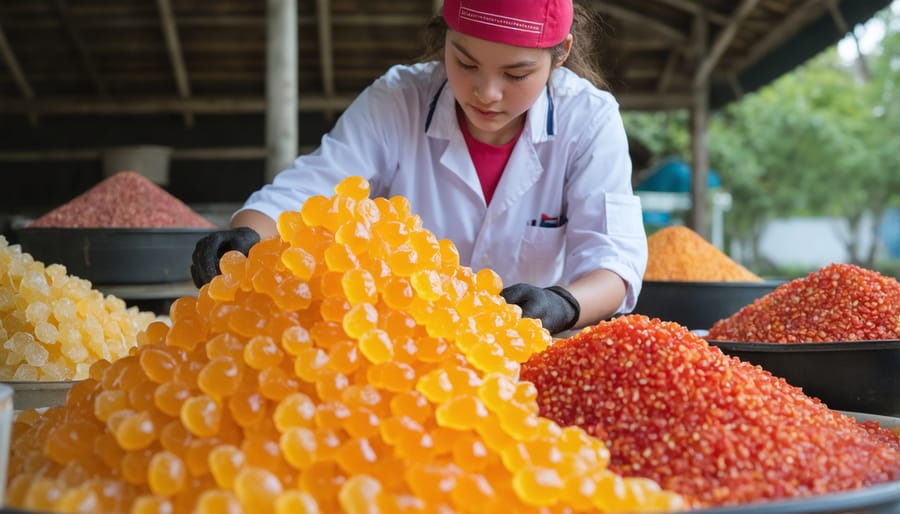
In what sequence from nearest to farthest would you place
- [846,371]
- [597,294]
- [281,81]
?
[846,371]
[597,294]
[281,81]

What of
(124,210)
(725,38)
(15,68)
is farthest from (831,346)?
(15,68)

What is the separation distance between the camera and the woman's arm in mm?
1393

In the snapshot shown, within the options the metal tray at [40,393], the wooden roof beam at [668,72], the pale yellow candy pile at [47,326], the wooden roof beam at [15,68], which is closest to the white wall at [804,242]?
the wooden roof beam at [668,72]

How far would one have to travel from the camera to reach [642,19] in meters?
6.24

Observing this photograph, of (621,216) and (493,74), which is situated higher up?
(493,74)

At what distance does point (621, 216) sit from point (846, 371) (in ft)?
1.94

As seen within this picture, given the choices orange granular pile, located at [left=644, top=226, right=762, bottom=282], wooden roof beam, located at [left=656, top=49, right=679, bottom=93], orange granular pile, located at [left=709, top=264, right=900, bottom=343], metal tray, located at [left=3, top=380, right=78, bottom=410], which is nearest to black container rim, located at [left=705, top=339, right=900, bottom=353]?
orange granular pile, located at [left=709, top=264, right=900, bottom=343]

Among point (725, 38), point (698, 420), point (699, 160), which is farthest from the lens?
point (699, 160)

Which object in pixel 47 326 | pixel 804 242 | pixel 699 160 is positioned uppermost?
pixel 47 326

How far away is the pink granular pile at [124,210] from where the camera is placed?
2424mm

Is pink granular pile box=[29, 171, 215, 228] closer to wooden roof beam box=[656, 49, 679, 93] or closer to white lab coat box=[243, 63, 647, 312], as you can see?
white lab coat box=[243, 63, 647, 312]

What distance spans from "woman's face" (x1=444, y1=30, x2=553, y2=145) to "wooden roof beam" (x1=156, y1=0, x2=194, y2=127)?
507cm

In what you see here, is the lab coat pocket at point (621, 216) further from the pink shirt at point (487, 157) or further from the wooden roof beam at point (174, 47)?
the wooden roof beam at point (174, 47)

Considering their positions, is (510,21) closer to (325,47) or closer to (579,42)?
(579,42)
